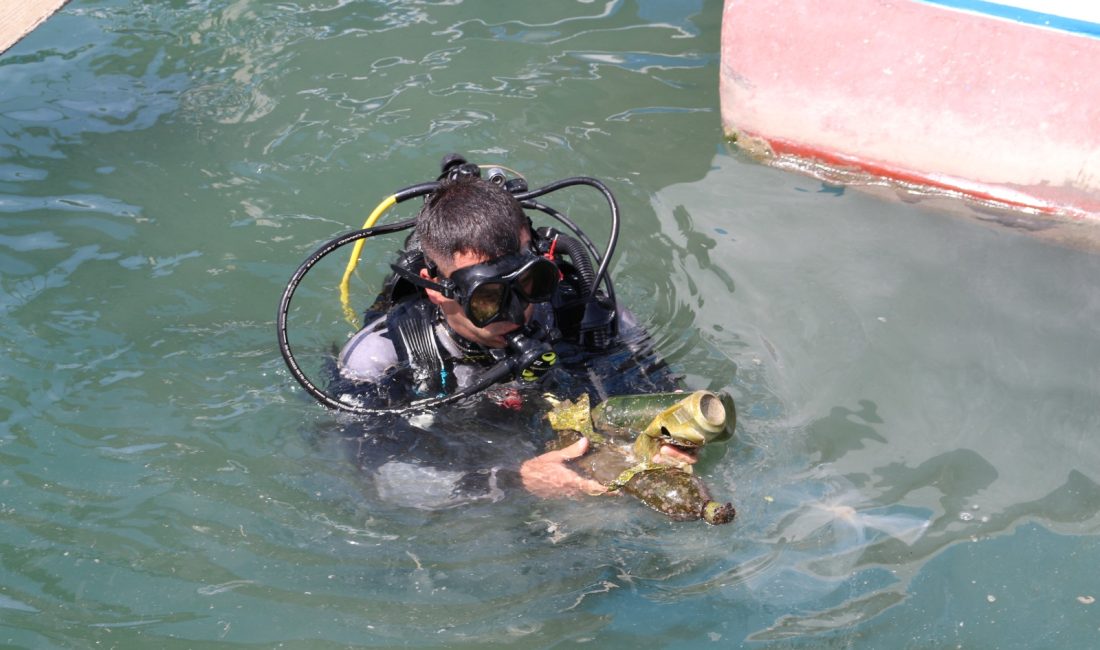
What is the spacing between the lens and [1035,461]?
3.65 meters

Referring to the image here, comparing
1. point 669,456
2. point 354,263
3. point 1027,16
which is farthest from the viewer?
point 1027,16

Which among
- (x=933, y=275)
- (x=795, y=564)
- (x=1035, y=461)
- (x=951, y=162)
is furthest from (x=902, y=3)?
(x=795, y=564)

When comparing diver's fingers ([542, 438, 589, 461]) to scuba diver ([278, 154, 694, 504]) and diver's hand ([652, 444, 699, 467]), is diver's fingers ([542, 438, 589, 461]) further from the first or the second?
diver's hand ([652, 444, 699, 467])

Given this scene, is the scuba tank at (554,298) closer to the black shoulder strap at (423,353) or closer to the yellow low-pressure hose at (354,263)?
the yellow low-pressure hose at (354,263)

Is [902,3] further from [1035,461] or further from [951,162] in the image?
[1035,461]

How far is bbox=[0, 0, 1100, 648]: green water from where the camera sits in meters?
3.20

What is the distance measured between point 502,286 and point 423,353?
48 centimetres

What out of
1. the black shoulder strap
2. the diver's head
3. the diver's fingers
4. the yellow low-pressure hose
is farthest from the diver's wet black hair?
the diver's fingers

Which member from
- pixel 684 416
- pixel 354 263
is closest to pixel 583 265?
pixel 684 416

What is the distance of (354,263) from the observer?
4.01 meters

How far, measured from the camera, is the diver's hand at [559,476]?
3.19 meters

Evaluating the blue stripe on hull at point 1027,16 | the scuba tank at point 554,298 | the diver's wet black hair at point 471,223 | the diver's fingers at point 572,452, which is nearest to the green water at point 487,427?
the diver's fingers at point 572,452

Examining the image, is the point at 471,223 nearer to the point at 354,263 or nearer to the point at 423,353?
the point at 423,353

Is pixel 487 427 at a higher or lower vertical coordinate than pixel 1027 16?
lower
